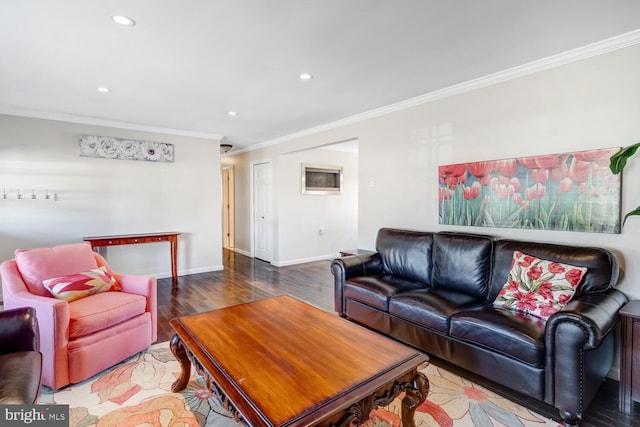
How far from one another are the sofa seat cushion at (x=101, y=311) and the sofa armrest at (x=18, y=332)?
49 cm

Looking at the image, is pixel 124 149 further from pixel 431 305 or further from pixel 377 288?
pixel 431 305

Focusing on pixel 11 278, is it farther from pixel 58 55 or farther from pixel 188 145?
pixel 188 145

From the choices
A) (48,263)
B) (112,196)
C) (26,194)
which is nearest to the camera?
(48,263)

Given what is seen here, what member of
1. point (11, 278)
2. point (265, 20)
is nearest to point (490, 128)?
point (265, 20)

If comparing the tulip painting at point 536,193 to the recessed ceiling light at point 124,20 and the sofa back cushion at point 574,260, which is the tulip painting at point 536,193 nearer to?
the sofa back cushion at point 574,260

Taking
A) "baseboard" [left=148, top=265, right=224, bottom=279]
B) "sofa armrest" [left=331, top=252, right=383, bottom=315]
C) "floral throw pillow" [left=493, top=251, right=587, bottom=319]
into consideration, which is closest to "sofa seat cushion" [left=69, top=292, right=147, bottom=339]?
"sofa armrest" [left=331, top=252, right=383, bottom=315]

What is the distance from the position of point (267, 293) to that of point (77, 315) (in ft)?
7.64

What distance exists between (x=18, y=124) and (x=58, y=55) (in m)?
2.42

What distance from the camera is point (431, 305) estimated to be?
2447 millimetres

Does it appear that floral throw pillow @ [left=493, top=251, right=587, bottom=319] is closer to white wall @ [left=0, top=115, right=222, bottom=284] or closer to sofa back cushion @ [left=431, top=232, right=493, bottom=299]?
sofa back cushion @ [left=431, top=232, right=493, bottom=299]

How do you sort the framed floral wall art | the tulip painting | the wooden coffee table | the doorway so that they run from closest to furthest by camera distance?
the wooden coffee table → the tulip painting → the framed floral wall art → the doorway

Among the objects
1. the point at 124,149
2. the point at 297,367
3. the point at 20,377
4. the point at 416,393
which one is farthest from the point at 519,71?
the point at 124,149

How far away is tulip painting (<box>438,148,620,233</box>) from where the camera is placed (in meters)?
2.33

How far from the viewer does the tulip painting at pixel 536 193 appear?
233 centimetres
